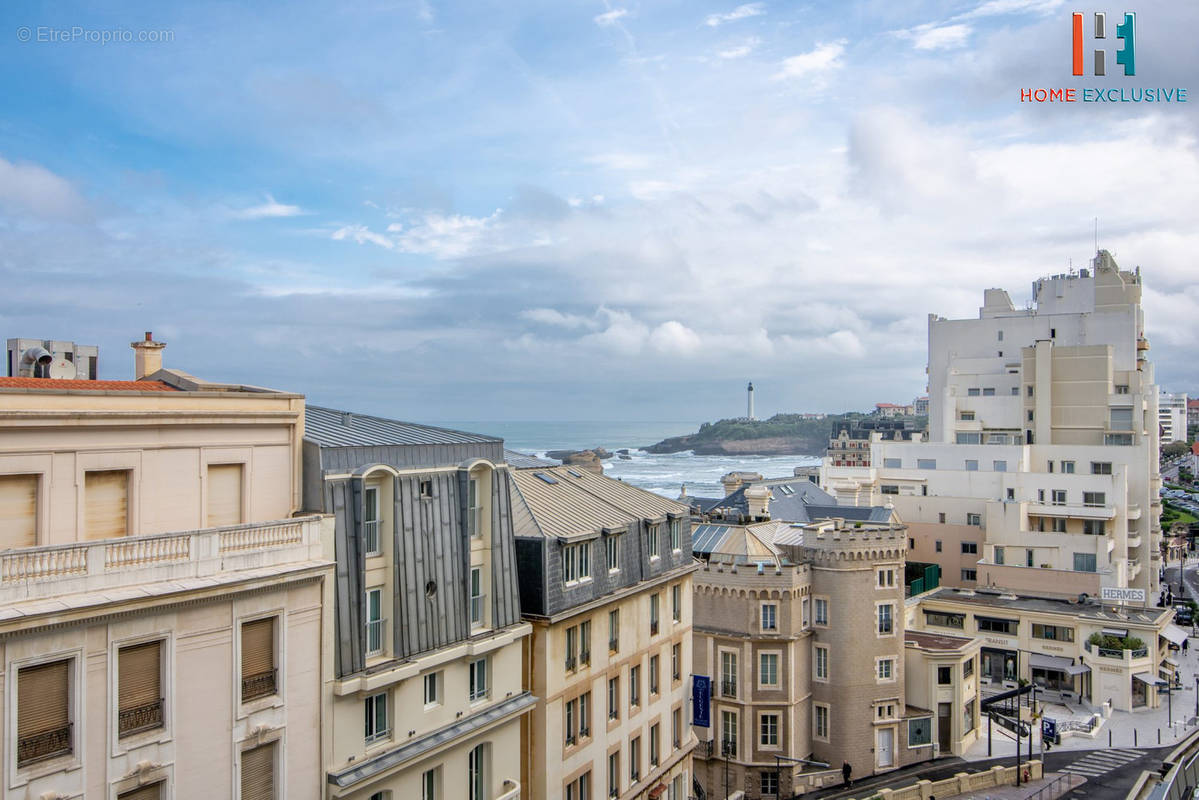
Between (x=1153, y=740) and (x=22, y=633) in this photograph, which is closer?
(x=22, y=633)

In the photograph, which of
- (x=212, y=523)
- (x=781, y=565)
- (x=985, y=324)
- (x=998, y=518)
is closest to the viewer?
(x=212, y=523)

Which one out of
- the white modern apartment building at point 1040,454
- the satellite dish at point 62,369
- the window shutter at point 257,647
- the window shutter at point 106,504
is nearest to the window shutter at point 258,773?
the window shutter at point 257,647

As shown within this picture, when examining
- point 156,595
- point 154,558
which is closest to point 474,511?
point 154,558

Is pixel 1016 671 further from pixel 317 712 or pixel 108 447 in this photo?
pixel 108 447

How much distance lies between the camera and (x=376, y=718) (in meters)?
23.8

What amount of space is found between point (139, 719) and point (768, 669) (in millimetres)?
40137

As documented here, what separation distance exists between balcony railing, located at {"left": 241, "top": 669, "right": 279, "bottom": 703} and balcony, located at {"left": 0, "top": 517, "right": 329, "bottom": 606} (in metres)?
2.66

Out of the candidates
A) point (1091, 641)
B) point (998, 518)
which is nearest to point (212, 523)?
point (1091, 641)

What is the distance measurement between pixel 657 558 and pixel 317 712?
1833 centimetres

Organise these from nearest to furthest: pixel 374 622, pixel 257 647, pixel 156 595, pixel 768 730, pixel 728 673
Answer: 1. pixel 156 595
2. pixel 257 647
3. pixel 374 622
4. pixel 768 730
5. pixel 728 673

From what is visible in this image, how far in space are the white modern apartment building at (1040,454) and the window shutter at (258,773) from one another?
247ft

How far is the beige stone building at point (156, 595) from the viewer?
16.8m

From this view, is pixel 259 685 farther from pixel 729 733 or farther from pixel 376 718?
pixel 729 733

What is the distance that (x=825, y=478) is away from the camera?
105 metres
